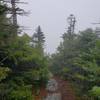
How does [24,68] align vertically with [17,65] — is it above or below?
below

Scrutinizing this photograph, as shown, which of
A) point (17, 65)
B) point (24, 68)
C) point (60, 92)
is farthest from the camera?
point (60, 92)

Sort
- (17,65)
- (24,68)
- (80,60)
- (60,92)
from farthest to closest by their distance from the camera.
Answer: (60,92) → (80,60) → (24,68) → (17,65)

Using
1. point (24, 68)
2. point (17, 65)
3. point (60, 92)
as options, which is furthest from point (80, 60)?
point (17, 65)

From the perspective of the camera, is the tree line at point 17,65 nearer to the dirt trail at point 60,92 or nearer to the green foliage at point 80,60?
the dirt trail at point 60,92

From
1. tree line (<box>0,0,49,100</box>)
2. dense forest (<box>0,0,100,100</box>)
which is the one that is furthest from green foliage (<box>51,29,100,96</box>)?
tree line (<box>0,0,49,100</box>)

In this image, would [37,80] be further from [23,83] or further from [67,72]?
[67,72]

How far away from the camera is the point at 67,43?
41.1m

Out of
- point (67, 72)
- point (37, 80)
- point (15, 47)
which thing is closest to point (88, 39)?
point (67, 72)

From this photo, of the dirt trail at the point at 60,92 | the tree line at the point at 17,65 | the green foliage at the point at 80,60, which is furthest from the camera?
the green foliage at the point at 80,60

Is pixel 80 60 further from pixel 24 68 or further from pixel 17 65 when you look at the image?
pixel 17 65

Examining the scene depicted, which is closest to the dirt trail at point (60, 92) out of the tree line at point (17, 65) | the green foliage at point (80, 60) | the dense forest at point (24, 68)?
the dense forest at point (24, 68)

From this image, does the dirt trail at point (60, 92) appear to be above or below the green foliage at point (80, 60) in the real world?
below

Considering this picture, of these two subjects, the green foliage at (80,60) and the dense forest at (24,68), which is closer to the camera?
the dense forest at (24,68)

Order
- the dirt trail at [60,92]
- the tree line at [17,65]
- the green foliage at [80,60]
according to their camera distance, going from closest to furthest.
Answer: the tree line at [17,65], the dirt trail at [60,92], the green foliage at [80,60]
